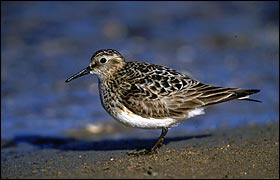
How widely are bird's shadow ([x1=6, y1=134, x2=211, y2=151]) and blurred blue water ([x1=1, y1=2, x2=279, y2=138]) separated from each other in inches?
11.4

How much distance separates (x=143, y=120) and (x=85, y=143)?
86.4 inches

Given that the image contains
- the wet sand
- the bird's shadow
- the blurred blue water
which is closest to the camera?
the wet sand

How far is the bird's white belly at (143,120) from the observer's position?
7676 millimetres

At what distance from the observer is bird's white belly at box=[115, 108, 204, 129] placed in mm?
7676

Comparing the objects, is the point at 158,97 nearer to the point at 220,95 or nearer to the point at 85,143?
the point at 220,95

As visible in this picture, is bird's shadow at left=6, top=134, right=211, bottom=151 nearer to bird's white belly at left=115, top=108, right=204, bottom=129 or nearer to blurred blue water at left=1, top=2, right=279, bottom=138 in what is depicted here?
blurred blue water at left=1, top=2, right=279, bottom=138

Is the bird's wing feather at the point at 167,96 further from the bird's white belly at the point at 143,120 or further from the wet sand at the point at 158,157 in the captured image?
the wet sand at the point at 158,157

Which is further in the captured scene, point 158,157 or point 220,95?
point 220,95

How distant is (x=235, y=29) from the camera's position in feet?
53.9

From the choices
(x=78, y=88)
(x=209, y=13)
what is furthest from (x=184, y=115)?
(x=209, y=13)

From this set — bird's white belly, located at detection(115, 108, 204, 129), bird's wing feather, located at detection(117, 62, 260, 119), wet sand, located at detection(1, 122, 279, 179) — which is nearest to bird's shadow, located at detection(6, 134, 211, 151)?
wet sand, located at detection(1, 122, 279, 179)

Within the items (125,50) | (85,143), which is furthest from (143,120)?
(125,50)

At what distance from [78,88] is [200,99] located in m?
4.97

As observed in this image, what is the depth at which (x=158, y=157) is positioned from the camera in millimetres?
7160
